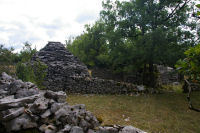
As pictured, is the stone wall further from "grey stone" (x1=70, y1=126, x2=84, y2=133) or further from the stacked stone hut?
"grey stone" (x1=70, y1=126, x2=84, y2=133)

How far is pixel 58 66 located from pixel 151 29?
8.36 m

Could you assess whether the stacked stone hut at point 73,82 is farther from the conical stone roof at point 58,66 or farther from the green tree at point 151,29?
the green tree at point 151,29

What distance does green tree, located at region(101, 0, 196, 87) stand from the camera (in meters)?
11.0

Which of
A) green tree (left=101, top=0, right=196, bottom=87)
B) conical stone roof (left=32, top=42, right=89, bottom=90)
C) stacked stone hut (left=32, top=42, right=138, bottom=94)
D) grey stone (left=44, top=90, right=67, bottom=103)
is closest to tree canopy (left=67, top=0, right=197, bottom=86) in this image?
green tree (left=101, top=0, right=196, bottom=87)

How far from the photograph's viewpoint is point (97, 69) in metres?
19.0

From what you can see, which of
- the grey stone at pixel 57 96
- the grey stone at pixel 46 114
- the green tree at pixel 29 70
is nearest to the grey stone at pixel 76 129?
the grey stone at pixel 46 114

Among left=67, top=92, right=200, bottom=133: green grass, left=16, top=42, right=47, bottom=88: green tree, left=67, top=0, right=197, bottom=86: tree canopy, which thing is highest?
left=67, top=0, right=197, bottom=86: tree canopy

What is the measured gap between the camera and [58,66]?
41.8ft

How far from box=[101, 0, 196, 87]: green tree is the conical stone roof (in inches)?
140

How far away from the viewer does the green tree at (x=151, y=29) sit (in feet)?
36.1

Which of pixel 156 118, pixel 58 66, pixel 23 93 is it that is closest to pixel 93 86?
pixel 58 66

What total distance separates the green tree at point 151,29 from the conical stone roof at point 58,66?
3.55 m

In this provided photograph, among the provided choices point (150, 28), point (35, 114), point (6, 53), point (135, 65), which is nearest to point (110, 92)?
point (135, 65)

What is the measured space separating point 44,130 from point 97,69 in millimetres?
15614
